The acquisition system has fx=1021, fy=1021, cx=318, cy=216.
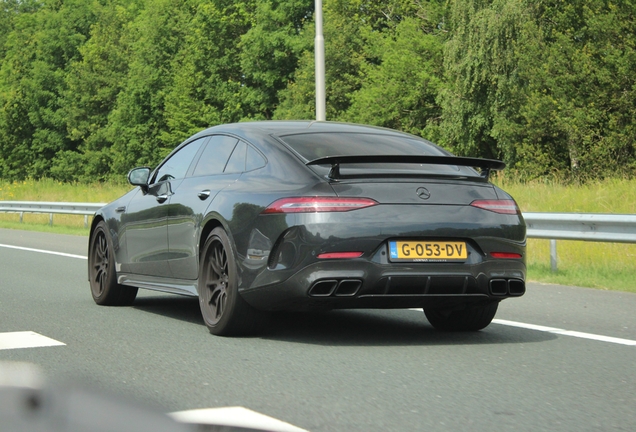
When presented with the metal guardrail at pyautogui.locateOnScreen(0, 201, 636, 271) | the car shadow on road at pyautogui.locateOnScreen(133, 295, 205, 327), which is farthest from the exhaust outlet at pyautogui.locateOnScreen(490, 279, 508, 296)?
Result: the metal guardrail at pyautogui.locateOnScreen(0, 201, 636, 271)

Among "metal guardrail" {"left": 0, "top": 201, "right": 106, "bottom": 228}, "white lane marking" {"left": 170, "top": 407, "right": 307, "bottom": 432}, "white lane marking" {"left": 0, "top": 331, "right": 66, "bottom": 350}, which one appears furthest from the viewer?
"metal guardrail" {"left": 0, "top": 201, "right": 106, "bottom": 228}

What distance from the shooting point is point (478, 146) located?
52344mm

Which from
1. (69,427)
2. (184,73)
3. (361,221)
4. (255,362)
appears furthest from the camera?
(184,73)

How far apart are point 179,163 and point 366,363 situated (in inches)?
122

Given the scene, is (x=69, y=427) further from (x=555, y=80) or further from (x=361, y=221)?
(x=555, y=80)

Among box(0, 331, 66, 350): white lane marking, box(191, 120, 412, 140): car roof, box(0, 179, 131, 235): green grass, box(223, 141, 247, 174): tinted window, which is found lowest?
box(0, 179, 131, 235): green grass

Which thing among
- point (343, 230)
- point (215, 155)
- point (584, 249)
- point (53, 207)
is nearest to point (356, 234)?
point (343, 230)

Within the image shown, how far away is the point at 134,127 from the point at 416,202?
7533 centimetres

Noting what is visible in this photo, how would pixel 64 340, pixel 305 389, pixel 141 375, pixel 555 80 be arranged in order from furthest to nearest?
pixel 555 80 < pixel 64 340 < pixel 141 375 < pixel 305 389

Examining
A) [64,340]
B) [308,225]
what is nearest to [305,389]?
[308,225]

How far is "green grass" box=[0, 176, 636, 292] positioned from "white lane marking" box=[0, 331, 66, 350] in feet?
19.7

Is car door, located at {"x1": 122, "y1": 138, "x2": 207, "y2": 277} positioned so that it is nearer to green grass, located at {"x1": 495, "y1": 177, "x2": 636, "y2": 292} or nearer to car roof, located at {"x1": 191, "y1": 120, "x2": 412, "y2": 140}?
car roof, located at {"x1": 191, "y1": 120, "x2": 412, "y2": 140}

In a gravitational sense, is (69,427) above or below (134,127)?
above

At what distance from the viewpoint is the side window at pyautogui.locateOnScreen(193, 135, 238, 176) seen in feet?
23.8
